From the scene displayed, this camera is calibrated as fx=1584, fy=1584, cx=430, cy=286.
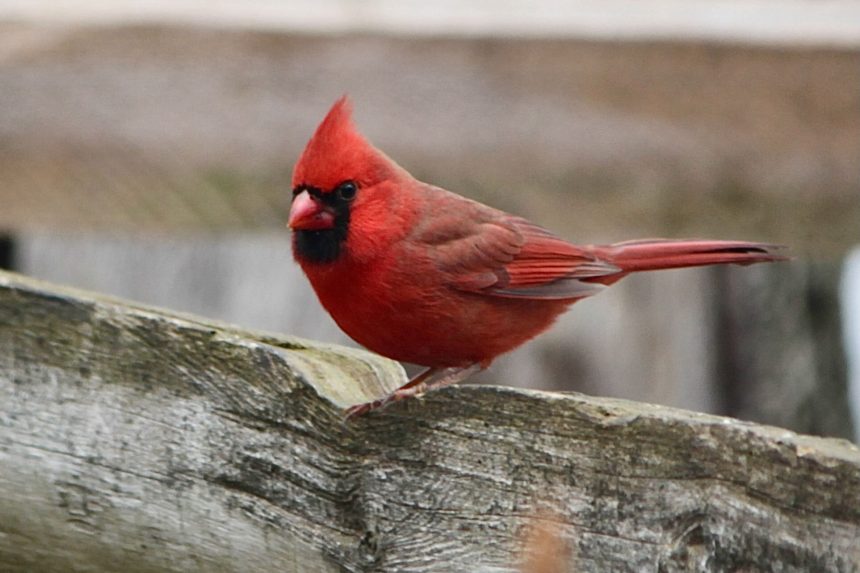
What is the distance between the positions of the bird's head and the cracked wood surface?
95 centimetres

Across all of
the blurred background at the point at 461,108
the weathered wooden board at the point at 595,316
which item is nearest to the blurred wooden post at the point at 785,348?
the weathered wooden board at the point at 595,316

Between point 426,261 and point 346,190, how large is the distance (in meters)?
0.22

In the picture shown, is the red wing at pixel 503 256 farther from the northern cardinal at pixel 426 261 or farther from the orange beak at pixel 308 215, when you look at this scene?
the orange beak at pixel 308 215

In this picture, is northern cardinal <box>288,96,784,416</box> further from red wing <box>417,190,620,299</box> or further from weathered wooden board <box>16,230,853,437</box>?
weathered wooden board <box>16,230,853,437</box>

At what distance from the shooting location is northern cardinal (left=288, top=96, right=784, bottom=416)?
3.00m

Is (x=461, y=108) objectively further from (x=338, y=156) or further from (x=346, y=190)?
(x=346, y=190)

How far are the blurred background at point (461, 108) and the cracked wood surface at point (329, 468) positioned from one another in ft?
3.02

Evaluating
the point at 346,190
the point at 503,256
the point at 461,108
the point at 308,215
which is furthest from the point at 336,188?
the point at 503,256

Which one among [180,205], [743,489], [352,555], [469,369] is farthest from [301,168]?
[743,489]

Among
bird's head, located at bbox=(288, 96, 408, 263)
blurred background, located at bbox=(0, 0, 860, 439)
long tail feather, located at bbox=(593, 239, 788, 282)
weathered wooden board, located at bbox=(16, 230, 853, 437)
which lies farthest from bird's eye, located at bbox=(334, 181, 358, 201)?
weathered wooden board, located at bbox=(16, 230, 853, 437)

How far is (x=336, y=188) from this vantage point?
10.3 feet

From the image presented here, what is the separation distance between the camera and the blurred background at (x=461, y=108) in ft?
8.96

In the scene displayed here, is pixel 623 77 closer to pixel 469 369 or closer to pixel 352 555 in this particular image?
pixel 469 369

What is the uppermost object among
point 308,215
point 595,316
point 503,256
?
point 595,316
